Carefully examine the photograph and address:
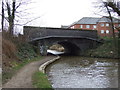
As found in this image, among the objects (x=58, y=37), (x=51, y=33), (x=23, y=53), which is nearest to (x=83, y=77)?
(x=23, y=53)

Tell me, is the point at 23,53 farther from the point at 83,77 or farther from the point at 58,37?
the point at 58,37

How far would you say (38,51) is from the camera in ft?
82.9

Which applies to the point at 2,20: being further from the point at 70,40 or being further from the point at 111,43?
the point at 111,43

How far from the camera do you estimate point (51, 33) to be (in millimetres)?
27875

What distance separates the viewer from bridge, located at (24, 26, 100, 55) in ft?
83.4

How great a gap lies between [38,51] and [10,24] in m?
7.57

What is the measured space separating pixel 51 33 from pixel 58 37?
1631 millimetres

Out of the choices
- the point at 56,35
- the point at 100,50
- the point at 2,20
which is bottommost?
the point at 100,50

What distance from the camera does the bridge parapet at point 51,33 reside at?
24.6m

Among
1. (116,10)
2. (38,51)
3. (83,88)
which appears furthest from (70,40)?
(83,88)

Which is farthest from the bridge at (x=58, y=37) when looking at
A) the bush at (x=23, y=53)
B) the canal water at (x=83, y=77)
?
the canal water at (x=83, y=77)

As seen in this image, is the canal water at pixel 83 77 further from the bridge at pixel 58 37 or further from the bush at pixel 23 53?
the bridge at pixel 58 37

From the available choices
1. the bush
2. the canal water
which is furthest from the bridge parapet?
the canal water

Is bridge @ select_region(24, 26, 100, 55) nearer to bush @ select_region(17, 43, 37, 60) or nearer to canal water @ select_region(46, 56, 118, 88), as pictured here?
bush @ select_region(17, 43, 37, 60)
